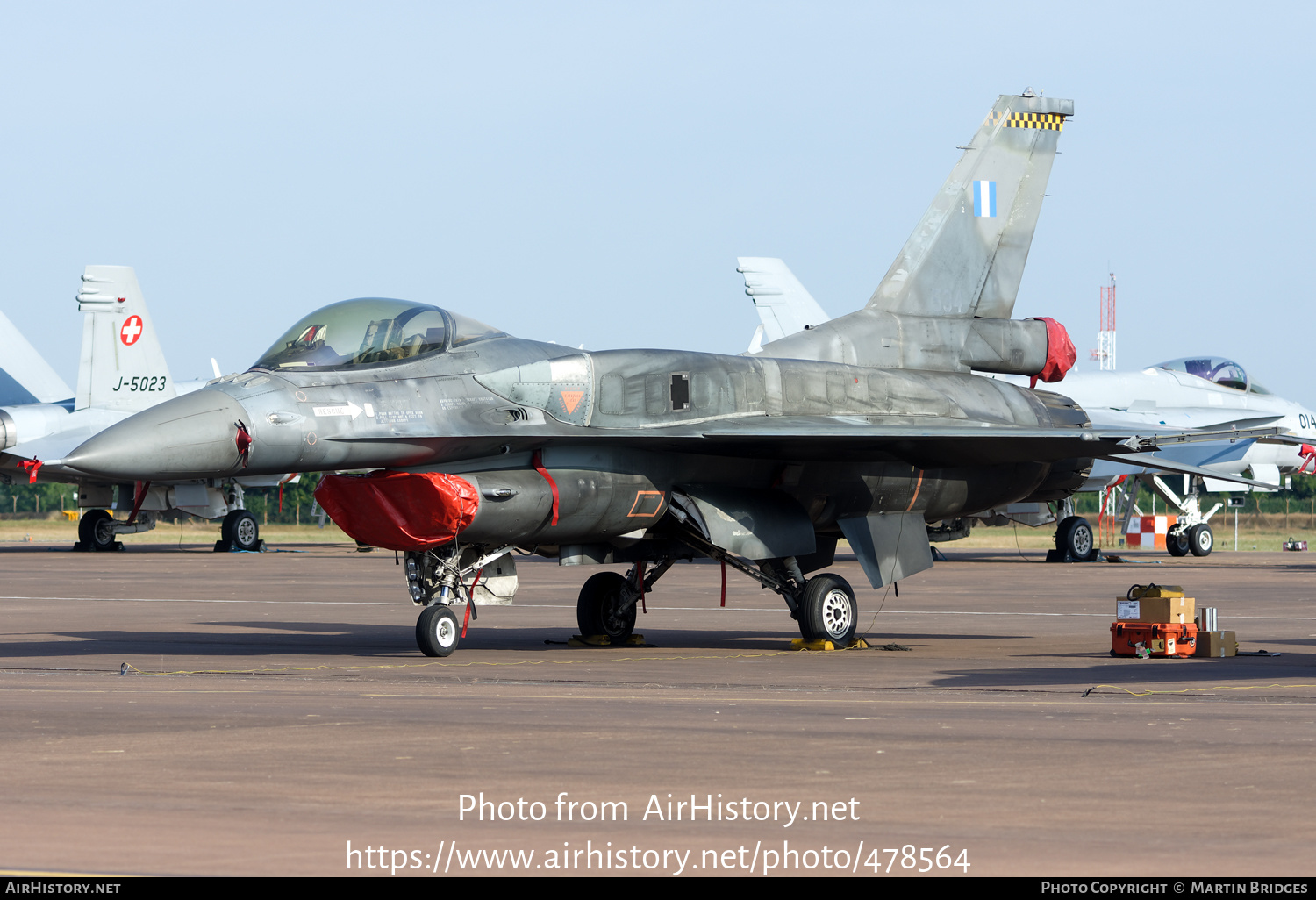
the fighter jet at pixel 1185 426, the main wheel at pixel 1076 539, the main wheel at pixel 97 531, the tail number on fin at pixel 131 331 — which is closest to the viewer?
the fighter jet at pixel 1185 426

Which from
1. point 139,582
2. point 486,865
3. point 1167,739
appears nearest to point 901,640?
point 1167,739

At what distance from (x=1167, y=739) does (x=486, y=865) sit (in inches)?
181

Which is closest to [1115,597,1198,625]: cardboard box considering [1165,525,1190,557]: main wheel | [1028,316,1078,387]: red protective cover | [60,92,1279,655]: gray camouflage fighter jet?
[60,92,1279,655]: gray camouflage fighter jet

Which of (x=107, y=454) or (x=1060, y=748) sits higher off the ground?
(x=107, y=454)

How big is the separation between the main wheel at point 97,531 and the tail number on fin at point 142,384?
15.0 feet

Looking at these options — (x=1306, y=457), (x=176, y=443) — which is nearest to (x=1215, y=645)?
(x=176, y=443)

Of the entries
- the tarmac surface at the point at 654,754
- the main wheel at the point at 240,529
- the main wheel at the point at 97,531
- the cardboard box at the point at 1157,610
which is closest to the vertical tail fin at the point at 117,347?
the main wheel at the point at 240,529

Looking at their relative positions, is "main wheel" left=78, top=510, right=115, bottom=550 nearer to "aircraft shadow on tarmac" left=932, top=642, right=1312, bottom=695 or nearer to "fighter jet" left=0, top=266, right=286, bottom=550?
"fighter jet" left=0, top=266, right=286, bottom=550

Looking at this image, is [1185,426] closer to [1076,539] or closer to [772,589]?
[1076,539]

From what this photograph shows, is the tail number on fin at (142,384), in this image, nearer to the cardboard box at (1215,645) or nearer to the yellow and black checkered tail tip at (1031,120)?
the yellow and black checkered tail tip at (1031,120)

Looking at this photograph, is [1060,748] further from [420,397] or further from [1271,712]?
[420,397]

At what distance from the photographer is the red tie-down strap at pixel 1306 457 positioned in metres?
37.5

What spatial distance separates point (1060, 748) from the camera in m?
8.77

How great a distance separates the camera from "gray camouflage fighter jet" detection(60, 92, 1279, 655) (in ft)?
45.6
